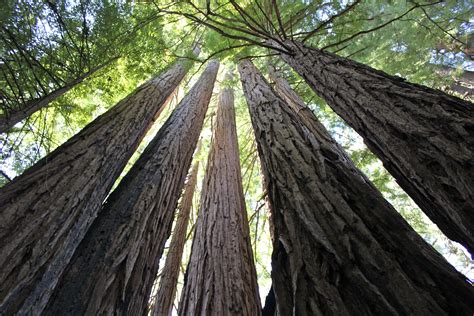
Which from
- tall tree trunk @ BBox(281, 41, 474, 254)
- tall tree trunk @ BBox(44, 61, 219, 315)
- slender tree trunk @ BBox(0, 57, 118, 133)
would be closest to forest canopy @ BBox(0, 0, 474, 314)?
slender tree trunk @ BBox(0, 57, 118, 133)

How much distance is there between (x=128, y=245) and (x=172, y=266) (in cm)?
299

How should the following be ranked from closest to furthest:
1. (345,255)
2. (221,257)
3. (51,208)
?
(345,255) → (51,208) → (221,257)

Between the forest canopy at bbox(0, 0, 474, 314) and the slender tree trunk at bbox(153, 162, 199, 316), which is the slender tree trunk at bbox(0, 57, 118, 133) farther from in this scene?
the slender tree trunk at bbox(153, 162, 199, 316)

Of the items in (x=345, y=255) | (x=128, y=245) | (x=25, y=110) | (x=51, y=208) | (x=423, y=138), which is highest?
(x=25, y=110)

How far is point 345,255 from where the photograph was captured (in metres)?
0.98

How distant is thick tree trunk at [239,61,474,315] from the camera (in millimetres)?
807

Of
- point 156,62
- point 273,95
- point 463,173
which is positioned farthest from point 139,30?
point 463,173

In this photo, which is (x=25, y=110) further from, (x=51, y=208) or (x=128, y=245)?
(x=128, y=245)

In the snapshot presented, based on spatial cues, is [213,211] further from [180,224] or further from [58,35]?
[58,35]

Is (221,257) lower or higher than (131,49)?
lower

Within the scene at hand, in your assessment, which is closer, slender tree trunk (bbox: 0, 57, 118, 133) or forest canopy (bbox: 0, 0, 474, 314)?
forest canopy (bbox: 0, 0, 474, 314)

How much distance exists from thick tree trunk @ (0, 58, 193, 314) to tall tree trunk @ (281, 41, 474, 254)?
1.97 m

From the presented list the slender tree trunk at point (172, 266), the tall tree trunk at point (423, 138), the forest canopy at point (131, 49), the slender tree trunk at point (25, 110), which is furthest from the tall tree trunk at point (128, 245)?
the slender tree trunk at point (172, 266)

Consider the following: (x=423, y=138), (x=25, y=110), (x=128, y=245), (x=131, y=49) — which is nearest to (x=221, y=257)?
(x=128, y=245)
